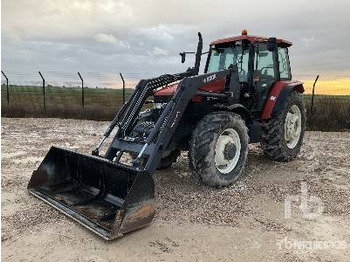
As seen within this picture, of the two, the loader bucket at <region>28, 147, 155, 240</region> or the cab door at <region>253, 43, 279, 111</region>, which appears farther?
the cab door at <region>253, 43, 279, 111</region>

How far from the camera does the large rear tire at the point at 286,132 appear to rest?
7.73 m

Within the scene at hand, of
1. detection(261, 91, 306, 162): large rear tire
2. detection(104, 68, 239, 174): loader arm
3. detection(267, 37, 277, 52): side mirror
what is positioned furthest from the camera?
detection(261, 91, 306, 162): large rear tire

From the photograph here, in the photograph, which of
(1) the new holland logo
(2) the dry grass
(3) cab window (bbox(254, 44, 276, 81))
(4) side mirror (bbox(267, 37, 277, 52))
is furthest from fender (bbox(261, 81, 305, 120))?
(2) the dry grass

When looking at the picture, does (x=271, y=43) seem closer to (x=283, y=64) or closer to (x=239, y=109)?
(x=239, y=109)

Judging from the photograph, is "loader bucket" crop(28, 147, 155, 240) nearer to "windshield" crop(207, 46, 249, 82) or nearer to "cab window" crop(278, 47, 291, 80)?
"windshield" crop(207, 46, 249, 82)

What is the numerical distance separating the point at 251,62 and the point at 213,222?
3438 mm

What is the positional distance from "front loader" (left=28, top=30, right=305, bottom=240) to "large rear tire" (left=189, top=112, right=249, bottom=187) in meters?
0.01

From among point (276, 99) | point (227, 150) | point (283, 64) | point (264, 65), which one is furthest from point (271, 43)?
point (227, 150)

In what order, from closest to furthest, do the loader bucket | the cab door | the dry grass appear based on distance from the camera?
the loader bucket, the cab door, the dry grass

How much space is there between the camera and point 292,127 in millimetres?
8492

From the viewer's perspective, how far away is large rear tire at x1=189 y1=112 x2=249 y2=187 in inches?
229

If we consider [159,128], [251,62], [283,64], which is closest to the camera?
[159,128]

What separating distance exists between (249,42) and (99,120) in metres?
9.75

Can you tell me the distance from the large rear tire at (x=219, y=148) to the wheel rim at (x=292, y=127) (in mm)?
2211
